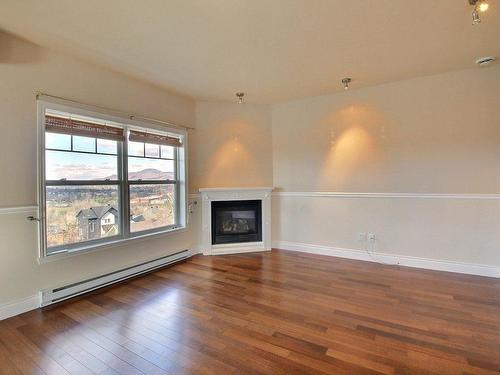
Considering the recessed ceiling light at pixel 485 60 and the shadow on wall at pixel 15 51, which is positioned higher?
the recessed ceiling light at pixel 485 60

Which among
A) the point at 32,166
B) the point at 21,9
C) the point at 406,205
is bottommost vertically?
the point at 406,205

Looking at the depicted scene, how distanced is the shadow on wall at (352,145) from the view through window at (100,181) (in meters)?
2.40

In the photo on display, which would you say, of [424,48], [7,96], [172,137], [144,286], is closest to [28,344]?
[144,286]

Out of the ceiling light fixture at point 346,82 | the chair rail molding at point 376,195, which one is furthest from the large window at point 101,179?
the ceiling light fixture at point 346,82

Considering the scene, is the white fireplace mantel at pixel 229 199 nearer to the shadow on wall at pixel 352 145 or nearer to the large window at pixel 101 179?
the large window at pixel 101 179

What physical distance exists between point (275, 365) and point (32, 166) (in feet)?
9.23

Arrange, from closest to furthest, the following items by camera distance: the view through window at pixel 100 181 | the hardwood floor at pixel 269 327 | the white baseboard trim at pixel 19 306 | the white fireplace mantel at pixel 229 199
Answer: the hardwood floor at pixel 269 327 → the white baseboard trim at pixel 19 306 → the view through window at pixel 100 181 → the white fireplace mantel at pixel 229 199

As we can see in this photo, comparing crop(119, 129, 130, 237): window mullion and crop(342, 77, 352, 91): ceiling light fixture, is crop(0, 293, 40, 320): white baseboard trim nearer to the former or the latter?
crop(119, 129, 130, 237): window mullion

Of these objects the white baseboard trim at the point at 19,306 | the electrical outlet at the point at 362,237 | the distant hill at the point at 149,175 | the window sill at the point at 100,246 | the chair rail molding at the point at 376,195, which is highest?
the distant hill at the point at 149,175

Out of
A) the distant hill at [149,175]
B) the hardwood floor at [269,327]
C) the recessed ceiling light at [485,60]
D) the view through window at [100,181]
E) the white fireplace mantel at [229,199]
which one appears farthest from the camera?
the white fireplace mantel at [229,199]

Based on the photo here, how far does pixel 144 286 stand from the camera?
3107 mm

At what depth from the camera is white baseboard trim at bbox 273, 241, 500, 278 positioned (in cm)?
329

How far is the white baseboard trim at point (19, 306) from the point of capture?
93.0 inches

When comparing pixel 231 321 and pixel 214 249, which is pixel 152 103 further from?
pixel 231 321
